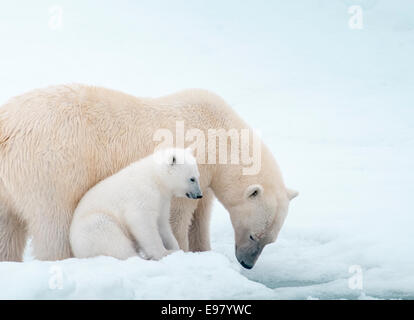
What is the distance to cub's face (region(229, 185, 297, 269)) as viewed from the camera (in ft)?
18.8

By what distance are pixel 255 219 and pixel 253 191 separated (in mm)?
282

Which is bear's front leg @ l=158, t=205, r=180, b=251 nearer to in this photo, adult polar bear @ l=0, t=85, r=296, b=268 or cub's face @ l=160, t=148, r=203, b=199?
cub's face @ l=160, t=148, r=203, b=199

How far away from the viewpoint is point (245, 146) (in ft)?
19.1

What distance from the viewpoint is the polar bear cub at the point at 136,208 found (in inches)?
194

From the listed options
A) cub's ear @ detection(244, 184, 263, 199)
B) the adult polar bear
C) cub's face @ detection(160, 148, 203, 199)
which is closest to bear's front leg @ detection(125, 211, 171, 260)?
cub's face @ detection(160, 148, 203, 199)

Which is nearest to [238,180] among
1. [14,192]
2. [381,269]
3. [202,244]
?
[202,244]

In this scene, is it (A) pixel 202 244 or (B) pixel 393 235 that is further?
(B) pixel 393 235

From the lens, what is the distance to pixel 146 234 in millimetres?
4926

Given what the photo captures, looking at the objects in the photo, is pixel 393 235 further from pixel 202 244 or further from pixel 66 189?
pixel 66 189

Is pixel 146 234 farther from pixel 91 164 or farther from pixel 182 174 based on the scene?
pixel 91 164

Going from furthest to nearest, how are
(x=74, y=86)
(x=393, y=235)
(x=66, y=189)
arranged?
(x=393, y=235) → (x=74, y=86) → (x=66, y=189)

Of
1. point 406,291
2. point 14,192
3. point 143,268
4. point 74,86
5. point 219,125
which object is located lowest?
point 406,291
